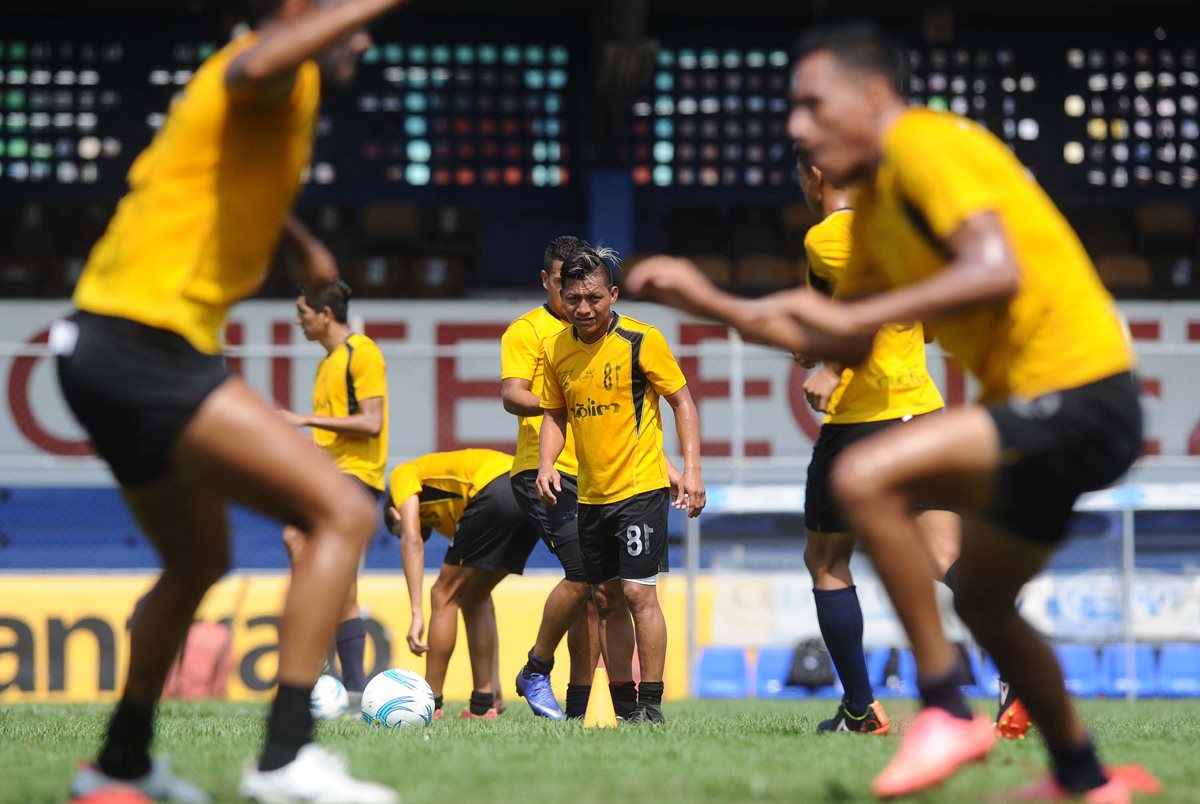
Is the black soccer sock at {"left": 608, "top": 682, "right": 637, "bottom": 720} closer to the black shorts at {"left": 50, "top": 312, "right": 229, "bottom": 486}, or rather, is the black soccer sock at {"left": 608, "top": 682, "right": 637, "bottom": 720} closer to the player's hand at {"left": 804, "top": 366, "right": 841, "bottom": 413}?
the player's hand at {"left": 804, "top": 366, "right": 841, "bottom": 413}

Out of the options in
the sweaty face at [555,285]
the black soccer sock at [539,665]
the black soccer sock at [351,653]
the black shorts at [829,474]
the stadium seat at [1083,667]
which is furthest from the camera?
the stadium seat at [1083,667]

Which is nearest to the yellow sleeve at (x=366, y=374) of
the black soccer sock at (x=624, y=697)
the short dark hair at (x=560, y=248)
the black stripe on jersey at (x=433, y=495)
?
the black stripe on jersey at (x=433, y=495)

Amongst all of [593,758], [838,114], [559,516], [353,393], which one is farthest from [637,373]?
[838,114]

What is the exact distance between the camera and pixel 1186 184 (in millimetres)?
19391

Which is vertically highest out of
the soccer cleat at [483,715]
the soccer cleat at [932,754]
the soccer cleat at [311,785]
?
the soccer cleat at [932,754]

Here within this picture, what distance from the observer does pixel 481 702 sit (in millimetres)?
8195

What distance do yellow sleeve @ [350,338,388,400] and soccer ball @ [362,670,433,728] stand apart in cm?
200

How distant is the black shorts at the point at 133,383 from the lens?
11.5ft

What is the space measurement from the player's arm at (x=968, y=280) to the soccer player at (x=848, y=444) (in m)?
2.53

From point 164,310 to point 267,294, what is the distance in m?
12.9

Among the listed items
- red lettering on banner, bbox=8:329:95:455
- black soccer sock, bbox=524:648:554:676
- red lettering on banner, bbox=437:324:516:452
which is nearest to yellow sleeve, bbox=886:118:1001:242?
black soccer sock, bbox=524:648:554:676

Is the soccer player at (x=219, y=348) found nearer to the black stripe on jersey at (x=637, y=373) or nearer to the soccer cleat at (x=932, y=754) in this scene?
the soccer cleat at (x=932, y=754)

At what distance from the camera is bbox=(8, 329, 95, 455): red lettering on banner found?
1388cm

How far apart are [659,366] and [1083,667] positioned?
6.74 m
